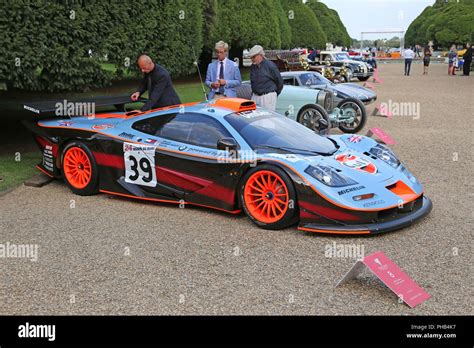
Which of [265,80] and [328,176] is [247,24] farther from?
[328,176]

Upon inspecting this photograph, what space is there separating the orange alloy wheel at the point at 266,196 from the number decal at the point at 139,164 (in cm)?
142

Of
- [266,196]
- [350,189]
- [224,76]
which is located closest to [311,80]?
[224,76]

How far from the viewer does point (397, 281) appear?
169 inches

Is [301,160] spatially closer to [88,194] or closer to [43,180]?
[88,194]

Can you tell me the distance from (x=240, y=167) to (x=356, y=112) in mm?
7272

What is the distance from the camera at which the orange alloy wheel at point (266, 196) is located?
582 cm

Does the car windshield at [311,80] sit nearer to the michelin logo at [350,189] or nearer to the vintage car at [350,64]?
the michelin logo at [350,189]

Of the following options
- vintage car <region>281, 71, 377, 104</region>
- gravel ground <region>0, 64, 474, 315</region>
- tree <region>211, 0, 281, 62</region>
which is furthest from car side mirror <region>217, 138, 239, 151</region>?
tree <region>211, 0, 281, 62</region>

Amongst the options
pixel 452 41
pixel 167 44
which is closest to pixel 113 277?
pixel 167 44

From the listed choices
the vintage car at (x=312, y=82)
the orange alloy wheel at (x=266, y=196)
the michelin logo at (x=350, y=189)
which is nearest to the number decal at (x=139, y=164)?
the orange alloy wheel at (x=266, y=196)

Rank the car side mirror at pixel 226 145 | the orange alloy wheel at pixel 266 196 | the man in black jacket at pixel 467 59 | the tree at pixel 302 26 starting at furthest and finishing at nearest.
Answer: the tree at pixel 302 26
the man in black jacket at pixel 467 59
the car side mirror at pixel 226 145
the orange alloy wheel at pixel 266 196

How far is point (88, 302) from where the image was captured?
434cm
